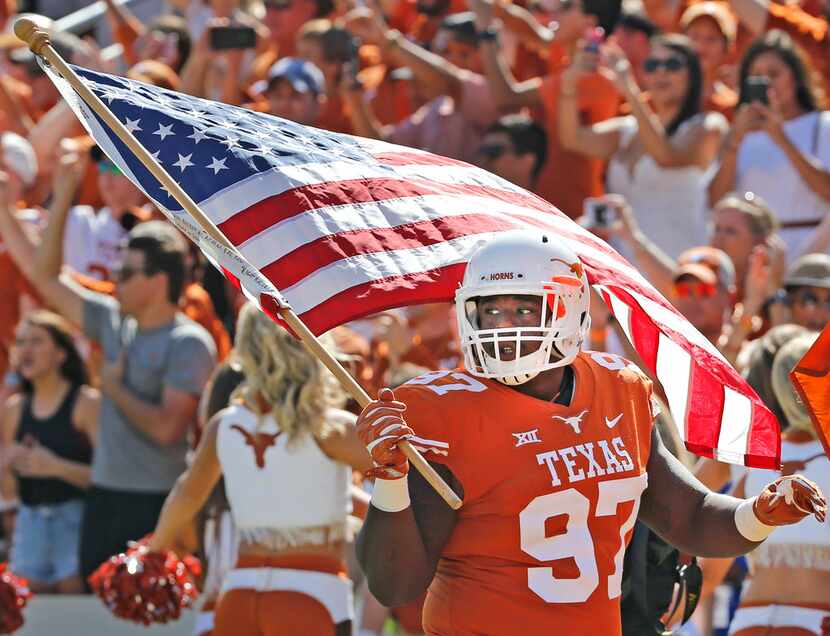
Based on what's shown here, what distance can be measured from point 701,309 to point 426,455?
4208 mm

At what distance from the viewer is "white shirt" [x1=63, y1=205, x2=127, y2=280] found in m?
10.4

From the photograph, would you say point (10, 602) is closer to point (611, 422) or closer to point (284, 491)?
point (284, 491)

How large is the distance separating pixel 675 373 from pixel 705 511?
Answer: 43 centimetres

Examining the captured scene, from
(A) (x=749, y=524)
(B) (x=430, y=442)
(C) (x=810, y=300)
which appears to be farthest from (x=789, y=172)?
(B) (x=430, y=442)

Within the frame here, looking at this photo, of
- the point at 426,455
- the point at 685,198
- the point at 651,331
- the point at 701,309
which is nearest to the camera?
the point at 426,455

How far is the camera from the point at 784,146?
9.16 meters

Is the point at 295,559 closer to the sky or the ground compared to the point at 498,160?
closer to the ground

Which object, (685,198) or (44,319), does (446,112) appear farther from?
(44,319)

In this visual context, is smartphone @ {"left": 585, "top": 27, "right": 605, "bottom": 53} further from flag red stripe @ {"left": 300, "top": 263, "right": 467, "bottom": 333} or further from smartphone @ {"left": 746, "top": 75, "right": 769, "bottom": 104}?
flag red stripe @ {"left": 300, "top": 263, "right": 467, "bottom": 333}

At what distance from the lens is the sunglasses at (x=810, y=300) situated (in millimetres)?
7652

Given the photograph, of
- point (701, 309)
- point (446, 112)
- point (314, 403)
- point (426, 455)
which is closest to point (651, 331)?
point (426, 455)

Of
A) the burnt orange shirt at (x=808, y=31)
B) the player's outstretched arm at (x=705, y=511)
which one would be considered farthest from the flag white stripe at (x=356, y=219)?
the burnt orange shirt at (x=808, y=31)

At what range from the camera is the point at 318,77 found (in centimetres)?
1073

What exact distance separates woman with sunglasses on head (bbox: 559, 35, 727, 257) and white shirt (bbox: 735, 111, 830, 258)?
0.27 meters
